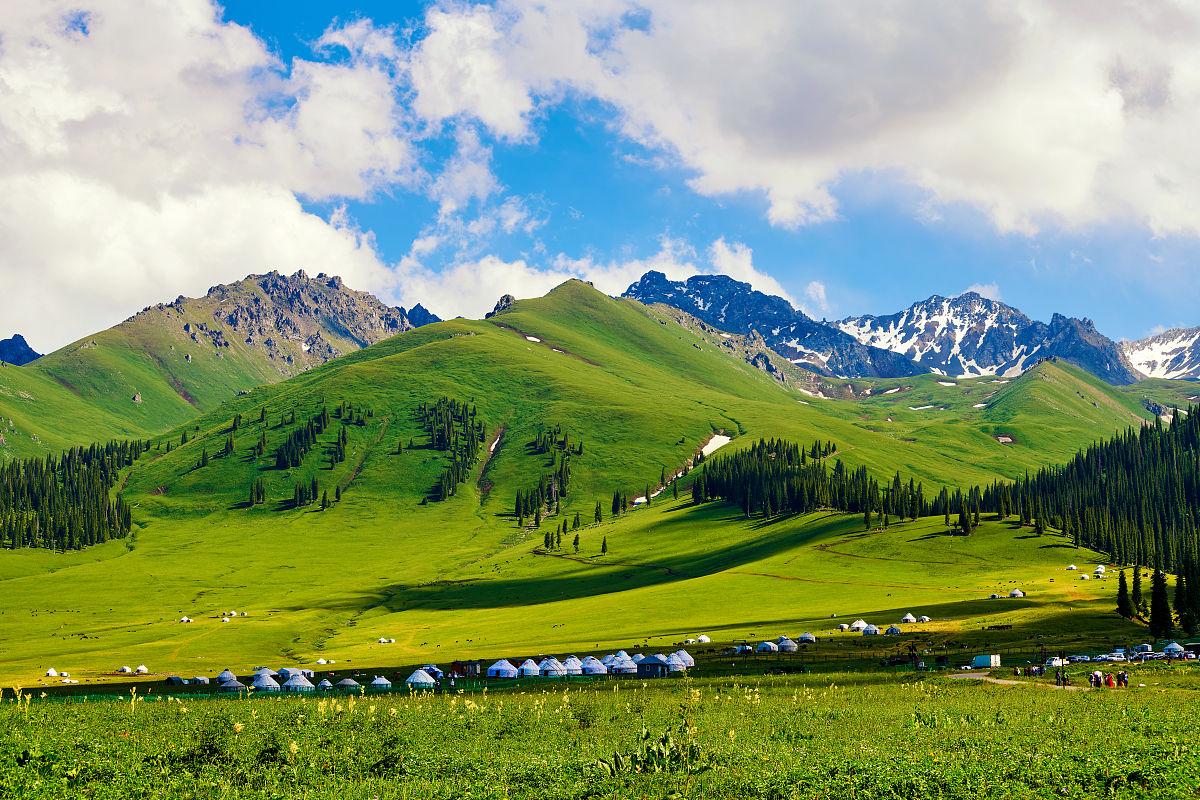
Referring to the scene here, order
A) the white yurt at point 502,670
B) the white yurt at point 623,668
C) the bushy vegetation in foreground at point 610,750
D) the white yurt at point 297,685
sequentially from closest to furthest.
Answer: the bushy vegetation in foreground at point 610,750, the white yurt at point 297,685, the white yurt at point 502,670, the white yurt at point 623,668

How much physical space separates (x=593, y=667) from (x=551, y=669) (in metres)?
5.11

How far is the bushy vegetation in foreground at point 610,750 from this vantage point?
29.3 m

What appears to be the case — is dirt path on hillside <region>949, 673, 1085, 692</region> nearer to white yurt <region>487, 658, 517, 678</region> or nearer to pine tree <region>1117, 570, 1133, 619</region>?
white yurt <region>487, 658, 517, 678</region>

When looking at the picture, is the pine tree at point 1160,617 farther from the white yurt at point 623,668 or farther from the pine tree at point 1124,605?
the white yurt at point 623,668

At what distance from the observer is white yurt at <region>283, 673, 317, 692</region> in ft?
273

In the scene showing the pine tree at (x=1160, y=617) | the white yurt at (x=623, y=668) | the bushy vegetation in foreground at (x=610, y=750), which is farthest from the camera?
the pine tree at (x=1160, y=617)

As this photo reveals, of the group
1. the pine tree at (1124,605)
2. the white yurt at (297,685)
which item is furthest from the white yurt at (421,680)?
the pine tree at (1124,605)

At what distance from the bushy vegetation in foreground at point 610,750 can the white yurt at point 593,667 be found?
38.7 meters

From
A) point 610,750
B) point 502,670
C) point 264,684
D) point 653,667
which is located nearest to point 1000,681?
point 653,667

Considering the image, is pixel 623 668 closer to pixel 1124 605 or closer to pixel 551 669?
pixel 551 669

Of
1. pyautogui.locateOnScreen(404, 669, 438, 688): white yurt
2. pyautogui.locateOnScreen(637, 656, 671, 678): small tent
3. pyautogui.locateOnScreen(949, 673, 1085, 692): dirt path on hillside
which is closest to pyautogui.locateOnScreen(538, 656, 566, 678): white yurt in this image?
pyautogui.locateOnScreen(637, 656, 671, 678): small tent

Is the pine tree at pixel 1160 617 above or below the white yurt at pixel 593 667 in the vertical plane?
above

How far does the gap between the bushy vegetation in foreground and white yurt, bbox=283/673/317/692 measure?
105ft

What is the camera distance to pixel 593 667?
92438 mm
